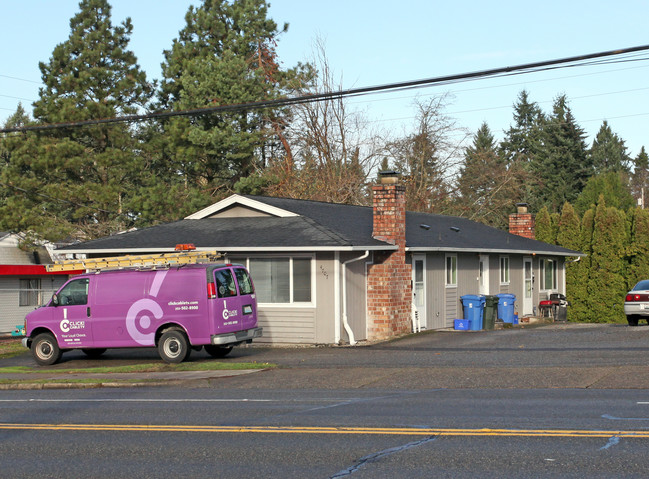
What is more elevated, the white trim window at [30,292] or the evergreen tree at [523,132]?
the evergreen tree at [523,132]

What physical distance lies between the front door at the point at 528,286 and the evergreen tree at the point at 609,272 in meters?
5.54

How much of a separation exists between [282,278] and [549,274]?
17.3m

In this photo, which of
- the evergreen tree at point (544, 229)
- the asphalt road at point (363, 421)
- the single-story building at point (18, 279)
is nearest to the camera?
the asphalt road at point (363, 421)

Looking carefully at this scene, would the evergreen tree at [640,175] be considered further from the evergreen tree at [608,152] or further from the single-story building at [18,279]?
the single-story building at [18,279]

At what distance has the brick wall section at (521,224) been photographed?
127ft

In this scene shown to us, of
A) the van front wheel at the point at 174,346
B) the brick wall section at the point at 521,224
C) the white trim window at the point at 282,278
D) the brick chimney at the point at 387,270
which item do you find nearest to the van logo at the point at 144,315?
the van front wheel at the point at 174,346

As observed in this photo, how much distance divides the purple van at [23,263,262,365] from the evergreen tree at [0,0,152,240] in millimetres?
18623

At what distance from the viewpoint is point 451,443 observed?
29.1 ft

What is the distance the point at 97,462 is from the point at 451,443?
367cm

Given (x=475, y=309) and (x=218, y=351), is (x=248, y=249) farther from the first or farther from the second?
(x=475, y=309)

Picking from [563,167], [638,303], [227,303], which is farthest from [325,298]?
[563,167]

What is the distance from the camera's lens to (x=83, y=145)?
129 ft

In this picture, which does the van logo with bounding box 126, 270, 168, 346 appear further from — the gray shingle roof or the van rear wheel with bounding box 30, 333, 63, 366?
the gray shingle roof

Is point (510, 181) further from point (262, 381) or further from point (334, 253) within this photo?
point (262, 381)
